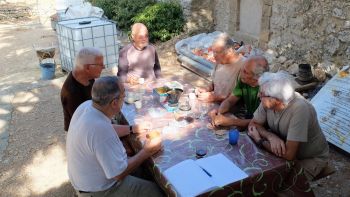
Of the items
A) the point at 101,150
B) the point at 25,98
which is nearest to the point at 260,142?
the point at 101,150

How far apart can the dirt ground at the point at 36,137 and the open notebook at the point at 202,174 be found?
1624mm

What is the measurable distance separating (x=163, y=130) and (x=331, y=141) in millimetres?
2499

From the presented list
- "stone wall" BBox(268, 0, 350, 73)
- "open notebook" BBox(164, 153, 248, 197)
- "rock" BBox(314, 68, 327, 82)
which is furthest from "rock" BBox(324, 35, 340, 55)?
"open notebook" BBox(164, 153, 248, 197)

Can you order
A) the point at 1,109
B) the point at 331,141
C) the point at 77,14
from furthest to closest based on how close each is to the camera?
the point at 77,14 → the point at 1,109 → the point at 331,141

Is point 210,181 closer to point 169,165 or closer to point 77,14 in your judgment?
point 169,165

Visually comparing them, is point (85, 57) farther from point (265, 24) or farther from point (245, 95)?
point (265, 24)

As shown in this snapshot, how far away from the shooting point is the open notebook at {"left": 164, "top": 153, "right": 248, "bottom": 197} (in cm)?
217

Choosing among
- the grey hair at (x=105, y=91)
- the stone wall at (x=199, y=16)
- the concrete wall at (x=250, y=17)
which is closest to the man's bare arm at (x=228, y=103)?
the grey hair at (x=105, y=91)

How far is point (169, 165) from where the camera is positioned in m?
2.44

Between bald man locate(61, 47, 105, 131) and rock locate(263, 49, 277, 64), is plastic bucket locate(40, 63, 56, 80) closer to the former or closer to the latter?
bald man locate(61, 47, 105, 131)

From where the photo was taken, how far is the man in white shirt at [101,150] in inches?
92.1

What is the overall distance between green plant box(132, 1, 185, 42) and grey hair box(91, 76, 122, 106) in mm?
6664

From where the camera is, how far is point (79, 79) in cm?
332

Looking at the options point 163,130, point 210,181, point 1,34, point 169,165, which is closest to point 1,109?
point 163,130
